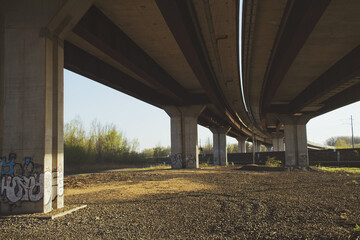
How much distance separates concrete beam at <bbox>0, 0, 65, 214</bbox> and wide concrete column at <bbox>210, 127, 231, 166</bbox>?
53.7 meters

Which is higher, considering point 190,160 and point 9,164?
point 9,164

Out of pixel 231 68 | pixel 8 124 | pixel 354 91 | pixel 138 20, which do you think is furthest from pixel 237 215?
pixel 354 91

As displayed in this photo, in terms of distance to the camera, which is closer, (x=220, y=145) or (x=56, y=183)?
(x=56, y=183)

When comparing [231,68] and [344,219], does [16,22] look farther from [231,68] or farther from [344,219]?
[231,68]

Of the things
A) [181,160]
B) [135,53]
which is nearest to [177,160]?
[181,160]

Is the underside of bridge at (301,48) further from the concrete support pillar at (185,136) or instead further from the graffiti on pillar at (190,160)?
the graffiti on pillar at (190,160)

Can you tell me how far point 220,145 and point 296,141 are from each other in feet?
61.0

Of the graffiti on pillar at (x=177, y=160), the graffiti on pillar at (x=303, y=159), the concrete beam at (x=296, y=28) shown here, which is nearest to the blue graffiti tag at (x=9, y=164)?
the concrete beam at (x=296, y=28)

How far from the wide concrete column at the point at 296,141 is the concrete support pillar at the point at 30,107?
42.6 meters

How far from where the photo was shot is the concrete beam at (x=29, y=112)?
10.0 metres

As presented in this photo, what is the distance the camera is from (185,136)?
132 feet

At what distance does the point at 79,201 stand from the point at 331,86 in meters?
22.0

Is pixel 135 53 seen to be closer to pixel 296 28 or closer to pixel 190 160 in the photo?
pixel 296 28

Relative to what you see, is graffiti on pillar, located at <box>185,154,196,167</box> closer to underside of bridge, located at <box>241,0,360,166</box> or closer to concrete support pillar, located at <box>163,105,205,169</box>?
concrete support pillar, located at <box>163,105,205,169</box>
